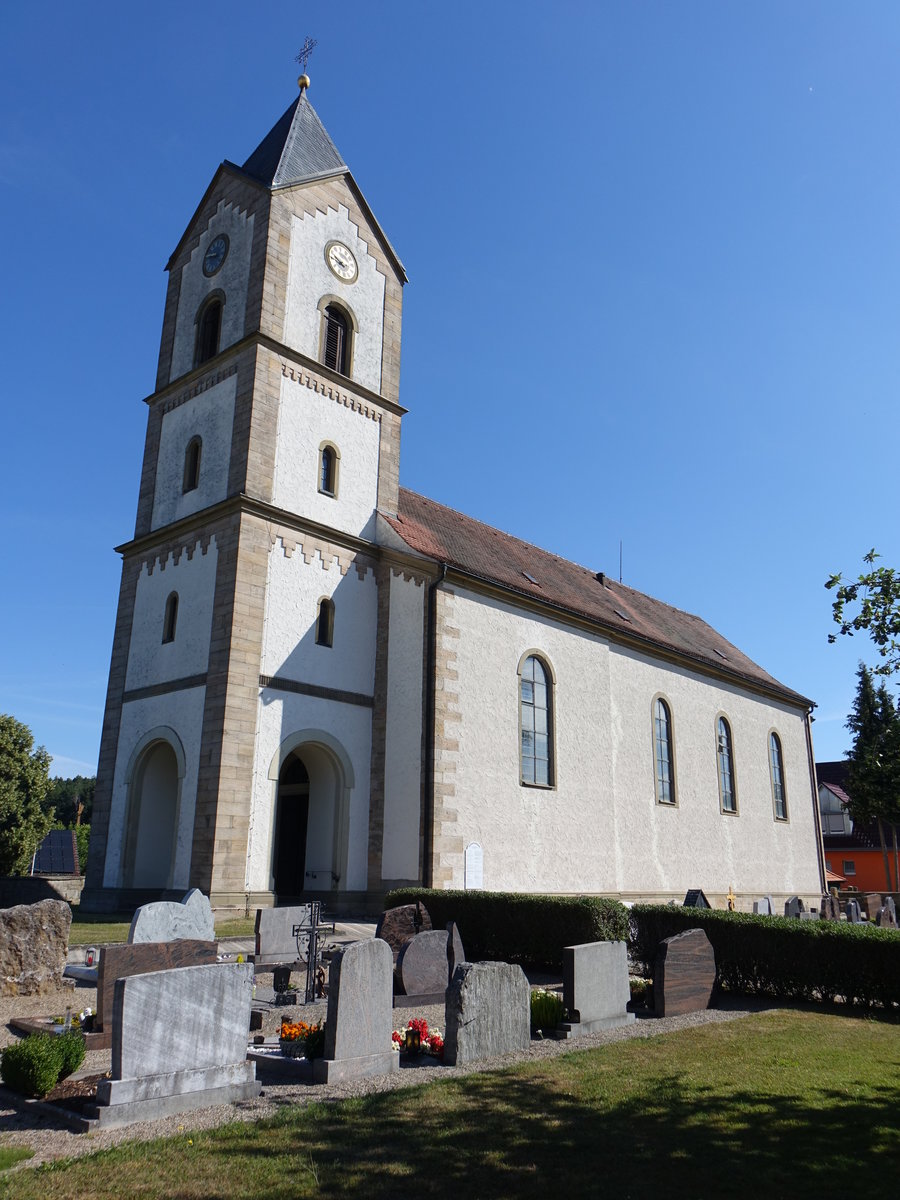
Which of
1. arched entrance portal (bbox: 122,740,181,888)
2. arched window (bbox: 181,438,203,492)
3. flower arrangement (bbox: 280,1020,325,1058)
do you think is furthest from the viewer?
arched window (bbox: 181,438,203,492)

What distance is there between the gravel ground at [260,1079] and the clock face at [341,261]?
18.8m

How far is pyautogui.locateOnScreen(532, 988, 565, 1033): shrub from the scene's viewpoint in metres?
9.73

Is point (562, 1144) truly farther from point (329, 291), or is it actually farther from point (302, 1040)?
point (329, 291)

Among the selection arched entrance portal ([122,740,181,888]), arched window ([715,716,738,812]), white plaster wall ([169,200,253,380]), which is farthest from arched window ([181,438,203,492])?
arched window ([715,716,738,812])

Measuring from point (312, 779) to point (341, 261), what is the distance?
1371cm

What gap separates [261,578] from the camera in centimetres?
2006

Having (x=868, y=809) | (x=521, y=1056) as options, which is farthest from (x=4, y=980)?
(x=868, y=809)

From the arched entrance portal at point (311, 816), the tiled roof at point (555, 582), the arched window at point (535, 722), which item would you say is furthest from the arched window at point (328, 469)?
the arched window at point (535, 722)

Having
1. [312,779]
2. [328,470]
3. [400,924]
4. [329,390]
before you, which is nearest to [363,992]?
[400,924]

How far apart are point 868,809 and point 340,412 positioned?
31650 millimetres

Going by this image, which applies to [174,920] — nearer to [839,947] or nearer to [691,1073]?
[691,1073]

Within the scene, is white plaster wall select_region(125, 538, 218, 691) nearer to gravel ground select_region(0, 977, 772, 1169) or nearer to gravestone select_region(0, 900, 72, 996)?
gravestone select_region(0, 900, 72, 996)

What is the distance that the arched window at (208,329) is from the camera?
23.8 metres

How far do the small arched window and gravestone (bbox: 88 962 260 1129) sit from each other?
16145 mm
